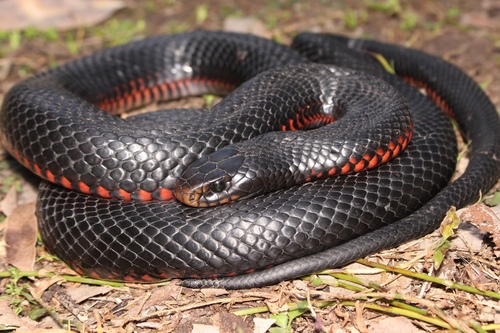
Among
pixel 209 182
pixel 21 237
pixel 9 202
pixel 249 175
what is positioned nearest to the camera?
Result: pixel 209 182

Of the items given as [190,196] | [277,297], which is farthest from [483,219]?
[190,196]

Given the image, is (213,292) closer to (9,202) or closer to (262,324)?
(262,324)

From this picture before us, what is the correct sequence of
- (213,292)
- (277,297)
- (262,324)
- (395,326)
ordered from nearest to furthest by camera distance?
(395,326), (262,324), (277,297), (213,292)

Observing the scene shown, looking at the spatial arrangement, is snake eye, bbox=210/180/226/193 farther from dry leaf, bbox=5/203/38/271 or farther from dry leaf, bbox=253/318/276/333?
dry leaf, bbox=5/203/38/271

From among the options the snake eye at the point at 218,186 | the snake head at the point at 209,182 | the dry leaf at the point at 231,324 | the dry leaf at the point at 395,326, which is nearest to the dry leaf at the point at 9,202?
the snake head at the point at 209,182

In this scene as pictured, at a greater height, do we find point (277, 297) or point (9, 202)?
point (277, 297)

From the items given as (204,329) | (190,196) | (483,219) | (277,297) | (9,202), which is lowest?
(9,202)
